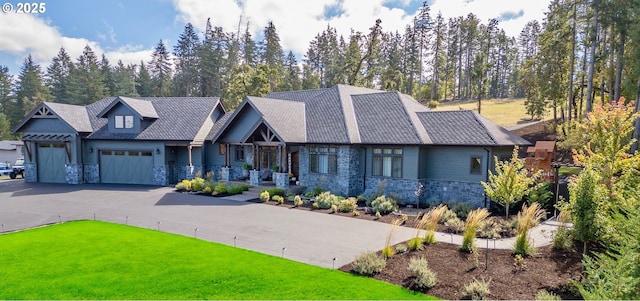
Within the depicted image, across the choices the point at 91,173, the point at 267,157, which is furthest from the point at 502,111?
the point at 91,173

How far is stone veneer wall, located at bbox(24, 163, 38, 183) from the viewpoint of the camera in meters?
25.7

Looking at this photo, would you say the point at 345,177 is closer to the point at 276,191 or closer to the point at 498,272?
the point at 276,191

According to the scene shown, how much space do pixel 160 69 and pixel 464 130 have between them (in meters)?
60.3

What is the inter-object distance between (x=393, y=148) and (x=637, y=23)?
1594cm

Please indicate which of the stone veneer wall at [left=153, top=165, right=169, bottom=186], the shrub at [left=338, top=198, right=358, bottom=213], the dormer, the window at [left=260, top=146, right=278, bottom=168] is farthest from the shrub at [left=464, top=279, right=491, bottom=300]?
the dormer

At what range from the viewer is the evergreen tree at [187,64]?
177ft

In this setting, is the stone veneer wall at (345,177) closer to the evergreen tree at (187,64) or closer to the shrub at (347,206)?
the shrub at (347,206)

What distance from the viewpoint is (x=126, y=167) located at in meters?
25.2

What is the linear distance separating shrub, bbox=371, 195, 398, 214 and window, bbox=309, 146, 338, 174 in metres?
4.02

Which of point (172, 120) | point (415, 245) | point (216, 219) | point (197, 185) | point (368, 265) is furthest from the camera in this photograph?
point (172, 120)

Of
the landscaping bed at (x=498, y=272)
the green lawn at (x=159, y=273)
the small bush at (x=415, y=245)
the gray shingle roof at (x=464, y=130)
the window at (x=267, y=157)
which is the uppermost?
the gray shingle roof at (x=464, y=130)

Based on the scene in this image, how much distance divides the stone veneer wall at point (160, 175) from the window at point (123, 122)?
12.6ft

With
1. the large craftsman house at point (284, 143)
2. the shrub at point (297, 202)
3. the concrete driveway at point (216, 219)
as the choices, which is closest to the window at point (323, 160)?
the large craftsman house at point (284, 143)

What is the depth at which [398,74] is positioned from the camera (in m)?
45.9
